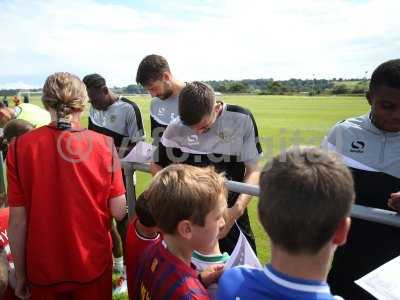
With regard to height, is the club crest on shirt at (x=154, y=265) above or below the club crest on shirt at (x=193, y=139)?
below

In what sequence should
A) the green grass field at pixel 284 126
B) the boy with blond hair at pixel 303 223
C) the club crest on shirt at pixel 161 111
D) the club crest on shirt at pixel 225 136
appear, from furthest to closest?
the green grass field at pixel 284 126, the club crest on shirt at pixel 161 111, the club crest on shirt at pixel 225 136, the boy with blond hair at pixel 303 223

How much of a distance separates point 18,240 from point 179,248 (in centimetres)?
106

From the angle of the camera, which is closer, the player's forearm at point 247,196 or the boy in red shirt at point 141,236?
the boy in red shirt at point 141,236

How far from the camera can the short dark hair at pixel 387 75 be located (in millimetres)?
2168

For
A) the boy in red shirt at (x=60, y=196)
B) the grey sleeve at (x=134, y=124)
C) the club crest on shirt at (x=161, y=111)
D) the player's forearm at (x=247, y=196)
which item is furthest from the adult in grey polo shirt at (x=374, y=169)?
the grey sleeve at (x=134, y=124)

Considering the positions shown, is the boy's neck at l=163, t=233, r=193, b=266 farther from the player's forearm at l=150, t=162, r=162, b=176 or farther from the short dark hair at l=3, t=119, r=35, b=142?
the short dark hair at l=3, t=119, r=35, b=142

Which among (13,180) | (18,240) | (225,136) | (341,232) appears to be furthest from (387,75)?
(18,240)

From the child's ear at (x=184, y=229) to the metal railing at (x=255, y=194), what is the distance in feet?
1.82

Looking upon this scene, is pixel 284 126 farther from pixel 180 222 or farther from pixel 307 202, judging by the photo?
pixel 307 202

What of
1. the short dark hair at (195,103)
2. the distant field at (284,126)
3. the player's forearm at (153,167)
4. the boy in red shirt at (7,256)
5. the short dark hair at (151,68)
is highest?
the short dark hair at (151,68)

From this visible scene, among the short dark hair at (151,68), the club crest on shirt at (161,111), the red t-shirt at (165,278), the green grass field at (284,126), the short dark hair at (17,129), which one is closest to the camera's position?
the red t-shirt at (165,278)

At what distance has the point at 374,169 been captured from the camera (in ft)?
7.51

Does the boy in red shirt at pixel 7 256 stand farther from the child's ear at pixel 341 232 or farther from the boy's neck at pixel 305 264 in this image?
the child's ear at pixel 341 232

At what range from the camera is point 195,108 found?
253 centimetres
